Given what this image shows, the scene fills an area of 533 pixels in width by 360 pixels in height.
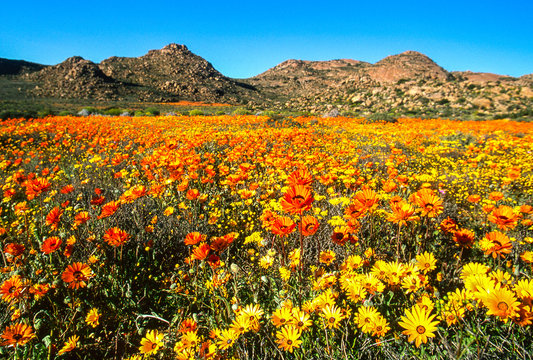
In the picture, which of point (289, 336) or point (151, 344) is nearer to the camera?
point (289, 336)

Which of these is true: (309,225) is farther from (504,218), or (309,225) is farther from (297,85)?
(297,85)

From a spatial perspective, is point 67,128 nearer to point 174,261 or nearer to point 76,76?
point 174,261

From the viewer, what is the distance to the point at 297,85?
233ft

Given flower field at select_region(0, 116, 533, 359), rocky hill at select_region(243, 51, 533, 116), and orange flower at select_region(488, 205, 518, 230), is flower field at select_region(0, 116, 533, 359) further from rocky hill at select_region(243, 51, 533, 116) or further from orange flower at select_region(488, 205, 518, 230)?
rocky hill at select_region(243, 51, 533, 116)

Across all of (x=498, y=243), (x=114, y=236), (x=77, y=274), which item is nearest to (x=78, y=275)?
(x=77, y=274)

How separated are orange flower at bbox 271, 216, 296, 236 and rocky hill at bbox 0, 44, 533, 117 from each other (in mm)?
19437

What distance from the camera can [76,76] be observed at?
175 ft

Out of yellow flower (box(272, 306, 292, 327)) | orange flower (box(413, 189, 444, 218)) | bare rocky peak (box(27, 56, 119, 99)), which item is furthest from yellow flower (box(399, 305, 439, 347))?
bare rocky peak (box(27, 56, 119, 99))

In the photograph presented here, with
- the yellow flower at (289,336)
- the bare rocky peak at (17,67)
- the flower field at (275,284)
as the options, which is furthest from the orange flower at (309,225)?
the bare rocky peak at (17,67)

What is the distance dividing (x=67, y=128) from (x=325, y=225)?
9.45 meters

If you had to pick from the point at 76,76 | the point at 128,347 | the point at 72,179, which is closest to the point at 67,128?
the point at 72,179

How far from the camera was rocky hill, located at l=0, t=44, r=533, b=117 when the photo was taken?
68.4 feet

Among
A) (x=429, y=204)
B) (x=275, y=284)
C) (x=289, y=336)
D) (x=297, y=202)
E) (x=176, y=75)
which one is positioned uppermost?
(x=176, y=75)

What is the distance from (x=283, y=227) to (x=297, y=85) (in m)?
75.3
